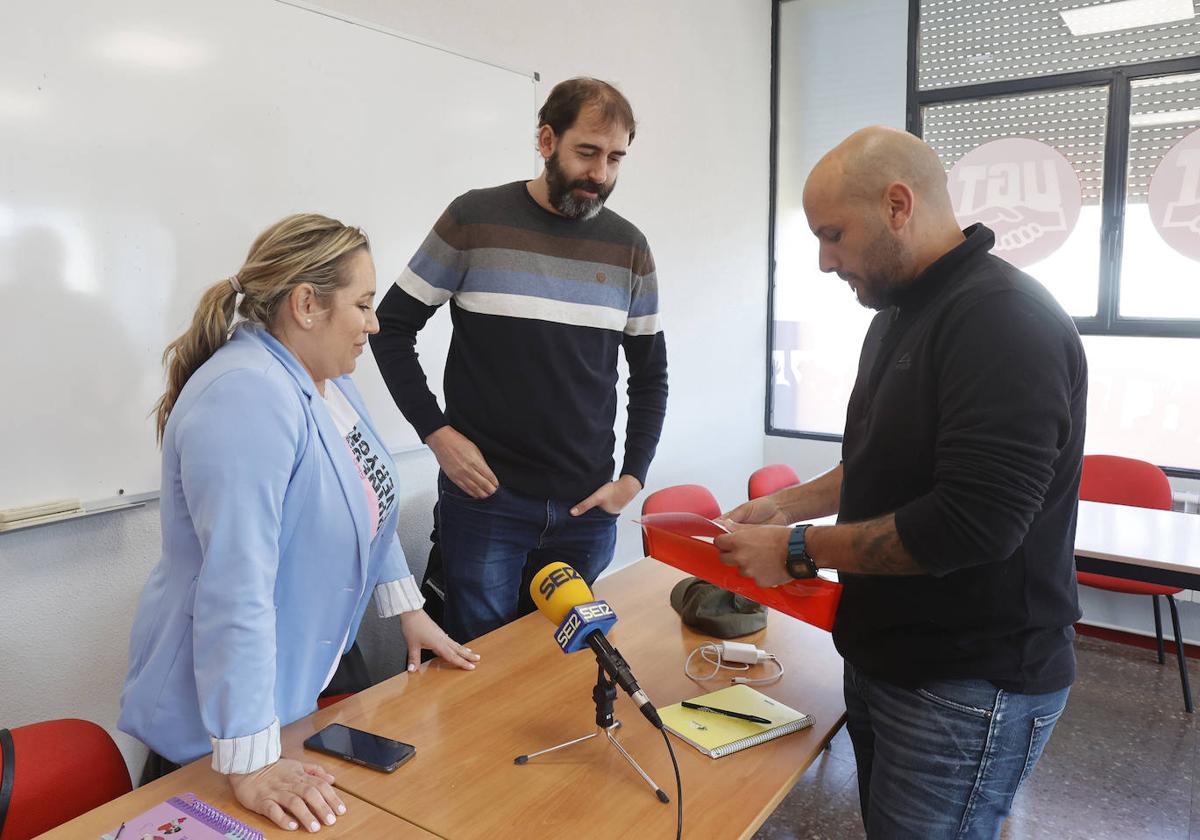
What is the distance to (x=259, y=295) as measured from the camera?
136 cm

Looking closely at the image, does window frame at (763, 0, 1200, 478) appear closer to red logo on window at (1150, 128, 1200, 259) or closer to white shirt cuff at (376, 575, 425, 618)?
red logo on window at (1150, 128, 1200, 259)

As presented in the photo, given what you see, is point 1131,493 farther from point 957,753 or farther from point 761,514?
point 957,753

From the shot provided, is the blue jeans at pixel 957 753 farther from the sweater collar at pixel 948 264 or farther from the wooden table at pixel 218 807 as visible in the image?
the wooden table at pixel 218 807

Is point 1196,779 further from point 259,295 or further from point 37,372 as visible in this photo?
point 37,372

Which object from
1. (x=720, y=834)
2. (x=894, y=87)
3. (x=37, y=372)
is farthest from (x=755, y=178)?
(x=720, y=834)

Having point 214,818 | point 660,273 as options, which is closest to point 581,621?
point 214,818

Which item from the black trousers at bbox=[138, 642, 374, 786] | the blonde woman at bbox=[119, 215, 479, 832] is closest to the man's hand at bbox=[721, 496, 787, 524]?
the blonde woman at bbox=[119, 215, 479, 832]

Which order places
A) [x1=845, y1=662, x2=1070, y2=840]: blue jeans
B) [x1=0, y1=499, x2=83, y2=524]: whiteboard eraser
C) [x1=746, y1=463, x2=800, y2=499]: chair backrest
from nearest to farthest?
[x1=845, y1=662, x2=1070, y2=840]: blue jeans
[x1=0, y1=499, x2=83, y2=524]: whiteboard eraser
[x1=746, y1=463, x2=800, y2=499]: chair backrest

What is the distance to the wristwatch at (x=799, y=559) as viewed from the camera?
134 centimetres

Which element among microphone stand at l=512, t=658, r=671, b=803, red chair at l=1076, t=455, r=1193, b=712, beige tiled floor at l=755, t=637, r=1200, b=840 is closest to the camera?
microphone stand at l=512, t=658, r=671, b=803

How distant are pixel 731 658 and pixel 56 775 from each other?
3.98ft

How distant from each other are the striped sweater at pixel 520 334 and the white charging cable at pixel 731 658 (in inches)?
21.1

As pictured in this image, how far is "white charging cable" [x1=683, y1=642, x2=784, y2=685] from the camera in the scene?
65.4 inches

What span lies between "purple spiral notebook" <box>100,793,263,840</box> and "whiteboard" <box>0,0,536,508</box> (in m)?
1.15
